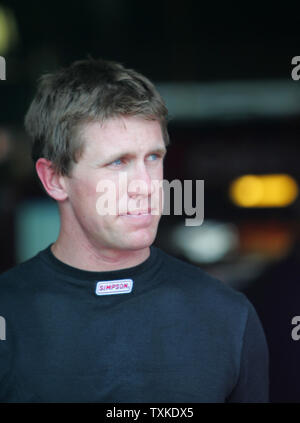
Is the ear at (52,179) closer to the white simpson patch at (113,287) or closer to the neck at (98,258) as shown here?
the neck at (98,258)

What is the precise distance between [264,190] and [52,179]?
5945 mm

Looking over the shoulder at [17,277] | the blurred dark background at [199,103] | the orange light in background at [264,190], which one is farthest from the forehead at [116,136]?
the orange light in background at [264,190]

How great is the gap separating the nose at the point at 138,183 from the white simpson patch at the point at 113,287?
24 cm

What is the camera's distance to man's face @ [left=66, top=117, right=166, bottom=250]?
1.60 meters

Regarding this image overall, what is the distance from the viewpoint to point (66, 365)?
5.31 feet

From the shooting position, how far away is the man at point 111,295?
1595 millimetres

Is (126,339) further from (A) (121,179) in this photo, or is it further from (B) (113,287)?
(A) (121,179)

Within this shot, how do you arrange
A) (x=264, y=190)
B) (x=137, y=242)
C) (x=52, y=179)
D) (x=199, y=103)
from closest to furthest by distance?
1. (x=137, y=242)
2. (x=52, y=179)
3. (x=264, y=190)
4. (x=199, y=103)

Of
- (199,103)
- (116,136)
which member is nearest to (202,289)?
(116,136)

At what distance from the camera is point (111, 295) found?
1.65 m

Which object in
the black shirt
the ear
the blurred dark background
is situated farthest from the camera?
the blurred dark background

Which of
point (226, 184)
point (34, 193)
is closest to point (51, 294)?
point (34, 193)

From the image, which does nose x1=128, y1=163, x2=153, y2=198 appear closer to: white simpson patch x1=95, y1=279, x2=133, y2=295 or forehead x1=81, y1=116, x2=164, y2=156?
forehead x1=81, y1=116, x2=164, y2=156

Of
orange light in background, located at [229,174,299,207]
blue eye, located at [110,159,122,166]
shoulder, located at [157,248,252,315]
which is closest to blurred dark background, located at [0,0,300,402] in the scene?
orange light in background, located at [229,174,299,207]
